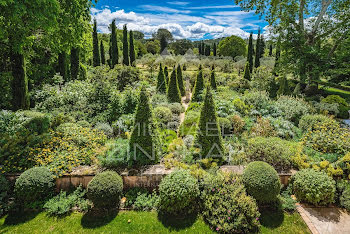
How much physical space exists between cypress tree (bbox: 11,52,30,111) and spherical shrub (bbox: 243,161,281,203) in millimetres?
10574

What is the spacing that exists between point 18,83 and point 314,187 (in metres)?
12.4

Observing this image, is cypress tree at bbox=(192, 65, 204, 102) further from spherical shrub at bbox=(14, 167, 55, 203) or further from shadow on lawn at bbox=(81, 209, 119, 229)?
spherical shrub at bbox=(14, 167, 55, 203)

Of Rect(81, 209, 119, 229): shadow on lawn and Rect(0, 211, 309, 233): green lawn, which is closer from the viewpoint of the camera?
Rect(0, 211, 309, 233): green lawn

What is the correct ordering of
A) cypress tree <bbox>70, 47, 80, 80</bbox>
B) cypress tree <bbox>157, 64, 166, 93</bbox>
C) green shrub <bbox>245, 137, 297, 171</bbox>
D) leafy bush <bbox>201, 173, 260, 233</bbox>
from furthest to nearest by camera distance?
1. cypress tree <bbox>70, 47, 80, 80</bbox>
2. cypress tree <bbox>157, 64, 166, 93</bbox>
3. green shrub <bbox>245, 137, 297, 171</bbox>
4. leafy bush <bbox>201, 173, 260, 233</bbox>

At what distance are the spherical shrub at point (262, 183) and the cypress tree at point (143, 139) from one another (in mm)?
2767

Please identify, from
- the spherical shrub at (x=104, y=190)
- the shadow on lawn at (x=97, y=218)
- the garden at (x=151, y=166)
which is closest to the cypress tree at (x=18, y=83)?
the garden at (x=151, y=166)

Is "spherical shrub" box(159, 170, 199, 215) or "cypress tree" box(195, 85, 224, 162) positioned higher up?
"cypress tree" box(195, 85, 224, 162)

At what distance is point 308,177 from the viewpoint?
525 centimetres

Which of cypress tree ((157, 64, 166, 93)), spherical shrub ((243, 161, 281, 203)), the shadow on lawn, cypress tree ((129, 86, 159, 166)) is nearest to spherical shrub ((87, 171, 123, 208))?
the shadow on lawn

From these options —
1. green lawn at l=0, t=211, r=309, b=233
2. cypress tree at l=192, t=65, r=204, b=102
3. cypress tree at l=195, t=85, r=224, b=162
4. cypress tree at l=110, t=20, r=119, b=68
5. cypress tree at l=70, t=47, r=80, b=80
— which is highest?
cypress tree at l=110, t=20, r=119, b=68

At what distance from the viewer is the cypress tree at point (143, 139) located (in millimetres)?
5957

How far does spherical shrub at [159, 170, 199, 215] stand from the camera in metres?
4.77

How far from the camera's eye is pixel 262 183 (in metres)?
4.86

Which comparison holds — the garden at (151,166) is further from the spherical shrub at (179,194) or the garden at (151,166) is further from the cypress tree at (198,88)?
the cypress tree at (198,88)
